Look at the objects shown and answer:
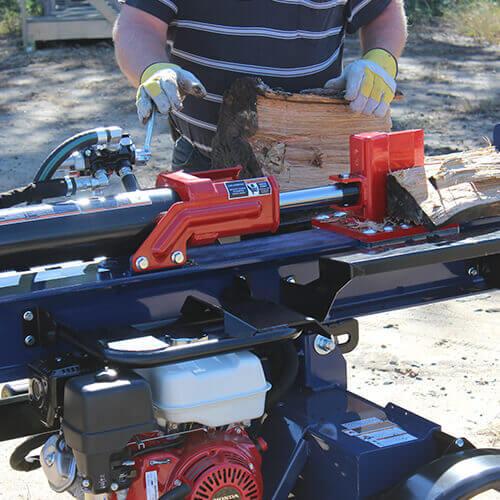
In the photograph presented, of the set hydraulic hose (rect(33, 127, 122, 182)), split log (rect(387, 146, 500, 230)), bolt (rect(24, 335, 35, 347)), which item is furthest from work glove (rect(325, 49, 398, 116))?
bolt (rect(24, 335, 35, 347))

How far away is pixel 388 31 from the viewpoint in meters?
2.71

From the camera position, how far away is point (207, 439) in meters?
1.70

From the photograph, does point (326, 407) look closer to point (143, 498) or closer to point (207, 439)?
point (207, 439)

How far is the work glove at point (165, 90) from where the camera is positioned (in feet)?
6.48

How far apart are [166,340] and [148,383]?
0.10 m

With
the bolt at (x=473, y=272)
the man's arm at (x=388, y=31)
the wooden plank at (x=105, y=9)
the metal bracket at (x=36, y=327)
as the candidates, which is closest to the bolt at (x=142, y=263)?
the metal bracket at (x=36, y=327)

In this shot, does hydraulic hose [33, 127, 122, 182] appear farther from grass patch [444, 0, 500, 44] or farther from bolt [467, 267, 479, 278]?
grass patch [444, 0, 500, 44]

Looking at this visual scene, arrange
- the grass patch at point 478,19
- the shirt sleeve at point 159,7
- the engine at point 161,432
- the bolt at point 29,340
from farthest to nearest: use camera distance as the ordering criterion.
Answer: the grass patch at point 478,19, the shirt sleeve at point 159,7, the bolt at point 29,340, the engine at point 161,432

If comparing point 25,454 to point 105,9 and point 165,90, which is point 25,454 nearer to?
point 165,90

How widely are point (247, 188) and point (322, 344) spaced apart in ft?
1.50

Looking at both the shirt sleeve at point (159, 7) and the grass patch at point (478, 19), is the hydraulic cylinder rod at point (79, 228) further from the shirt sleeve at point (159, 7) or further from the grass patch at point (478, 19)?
the grass patch at point (478, 19)

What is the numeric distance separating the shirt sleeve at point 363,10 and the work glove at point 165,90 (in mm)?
911

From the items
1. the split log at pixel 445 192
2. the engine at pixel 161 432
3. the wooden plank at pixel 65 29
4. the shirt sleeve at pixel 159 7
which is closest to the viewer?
the engine at pixel 161 432

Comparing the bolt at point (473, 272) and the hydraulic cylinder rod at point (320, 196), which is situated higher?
the hydraulic cylinder rod at point (320, 196)
